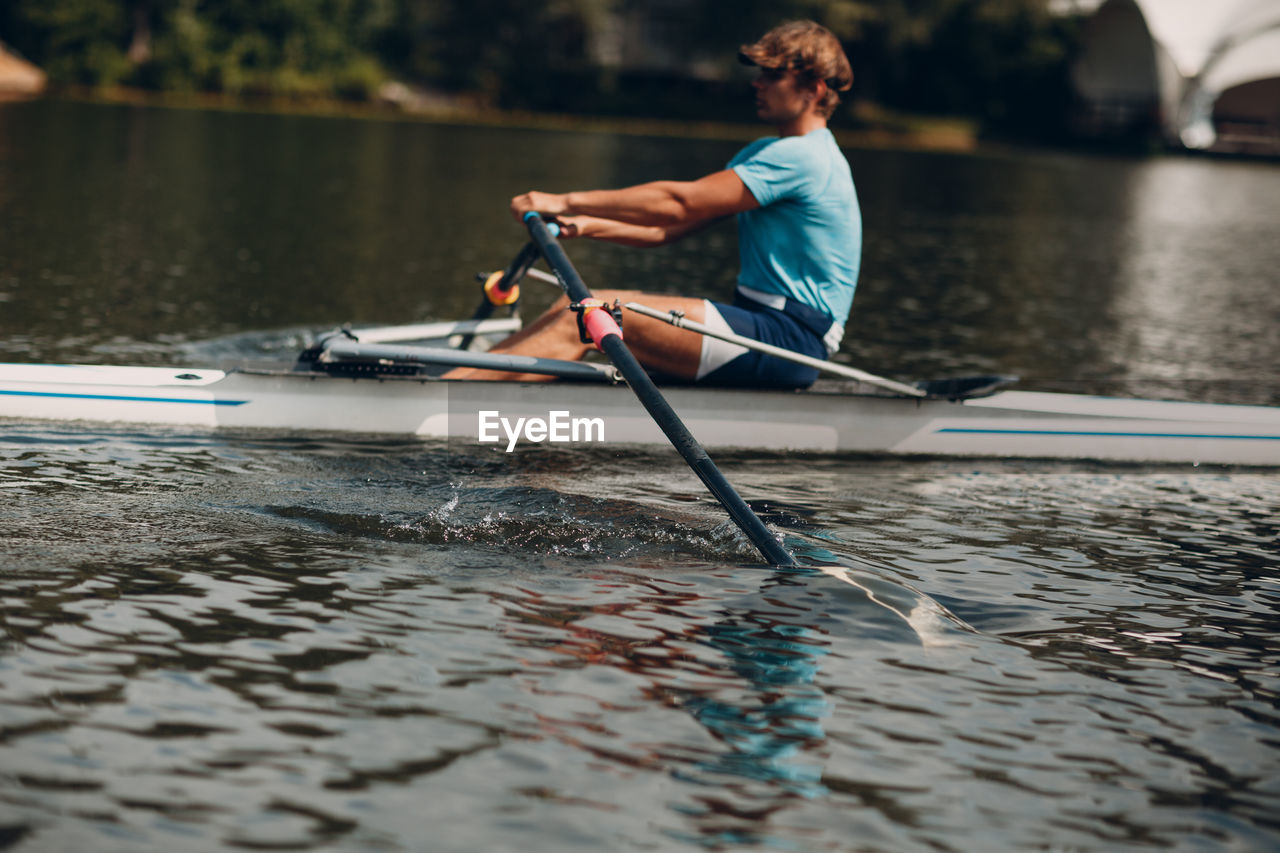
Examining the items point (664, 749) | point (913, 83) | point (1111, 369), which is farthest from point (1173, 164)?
point (664, 749)

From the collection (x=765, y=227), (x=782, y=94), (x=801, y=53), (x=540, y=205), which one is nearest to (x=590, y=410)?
(x=540, y=205)

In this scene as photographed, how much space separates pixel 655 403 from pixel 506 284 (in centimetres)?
260

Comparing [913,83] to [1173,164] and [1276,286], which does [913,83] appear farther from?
[1276,286]

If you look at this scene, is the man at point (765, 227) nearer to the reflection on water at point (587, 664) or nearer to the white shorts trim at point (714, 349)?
the white shorts trim at point (714, 349)

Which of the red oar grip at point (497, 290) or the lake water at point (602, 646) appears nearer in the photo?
the lake water at point (602, 646)

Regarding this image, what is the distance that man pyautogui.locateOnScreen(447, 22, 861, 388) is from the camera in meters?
7.02

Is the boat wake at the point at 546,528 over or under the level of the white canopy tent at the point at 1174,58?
under

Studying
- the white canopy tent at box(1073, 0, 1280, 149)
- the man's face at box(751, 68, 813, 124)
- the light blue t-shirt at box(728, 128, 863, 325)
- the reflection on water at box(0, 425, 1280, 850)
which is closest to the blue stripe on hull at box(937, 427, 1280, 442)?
the reflection on water at box(0, 425, 1280, 850)

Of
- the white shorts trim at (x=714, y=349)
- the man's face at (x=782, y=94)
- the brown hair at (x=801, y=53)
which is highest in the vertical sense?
the brown hair at (x=801, y=53)

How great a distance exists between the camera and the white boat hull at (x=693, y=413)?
7422 mm

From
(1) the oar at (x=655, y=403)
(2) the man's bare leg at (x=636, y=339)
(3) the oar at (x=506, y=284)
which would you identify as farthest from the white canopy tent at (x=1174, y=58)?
(1) the oar at (x=655, y=403)

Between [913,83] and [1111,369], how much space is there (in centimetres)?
4931

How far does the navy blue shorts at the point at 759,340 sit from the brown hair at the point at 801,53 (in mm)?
1195

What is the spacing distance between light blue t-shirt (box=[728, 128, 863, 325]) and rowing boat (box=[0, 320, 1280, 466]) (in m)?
0.70
